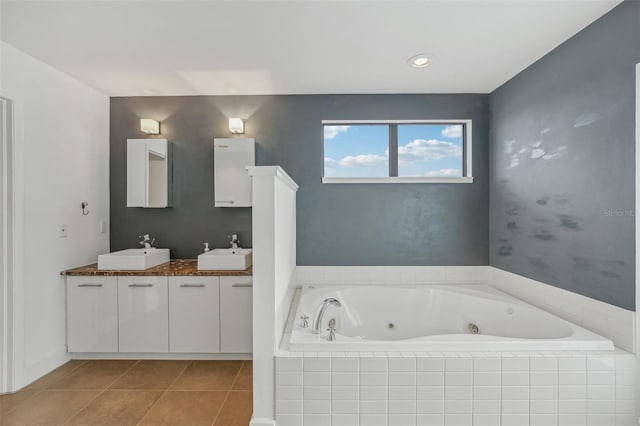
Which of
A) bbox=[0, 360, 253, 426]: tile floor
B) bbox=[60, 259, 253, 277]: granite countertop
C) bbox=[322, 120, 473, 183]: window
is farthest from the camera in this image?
bbox=[322, 120, 473, 183]: window

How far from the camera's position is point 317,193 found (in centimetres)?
295

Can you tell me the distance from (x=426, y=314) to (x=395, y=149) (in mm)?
1535

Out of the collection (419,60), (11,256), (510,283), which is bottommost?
(510,283)

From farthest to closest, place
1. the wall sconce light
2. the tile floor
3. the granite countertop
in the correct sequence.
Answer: the wall sconce light < the granite countertop < the tile floor

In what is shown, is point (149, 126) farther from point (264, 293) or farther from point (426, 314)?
point (426, 314)

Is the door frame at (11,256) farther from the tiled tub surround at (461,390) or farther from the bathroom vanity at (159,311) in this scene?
the tiled tub surround at (461,390)

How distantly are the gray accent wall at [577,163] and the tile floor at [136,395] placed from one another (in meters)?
2.22

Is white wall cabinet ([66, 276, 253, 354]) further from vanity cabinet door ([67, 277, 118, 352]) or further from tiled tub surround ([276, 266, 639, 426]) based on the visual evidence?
tiled tub surround ([276, 266, 639, 426])

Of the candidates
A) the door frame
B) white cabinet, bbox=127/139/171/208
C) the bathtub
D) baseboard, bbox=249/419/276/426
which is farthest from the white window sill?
the door frame

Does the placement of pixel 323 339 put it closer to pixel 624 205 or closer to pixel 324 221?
pixel 324 221

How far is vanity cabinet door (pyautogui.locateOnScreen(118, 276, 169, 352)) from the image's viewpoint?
248 cm

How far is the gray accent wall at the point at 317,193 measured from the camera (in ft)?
9.60

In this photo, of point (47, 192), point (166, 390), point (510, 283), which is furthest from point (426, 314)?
point (47, 192)

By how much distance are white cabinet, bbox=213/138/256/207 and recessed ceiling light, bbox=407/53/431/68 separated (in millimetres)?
1491
